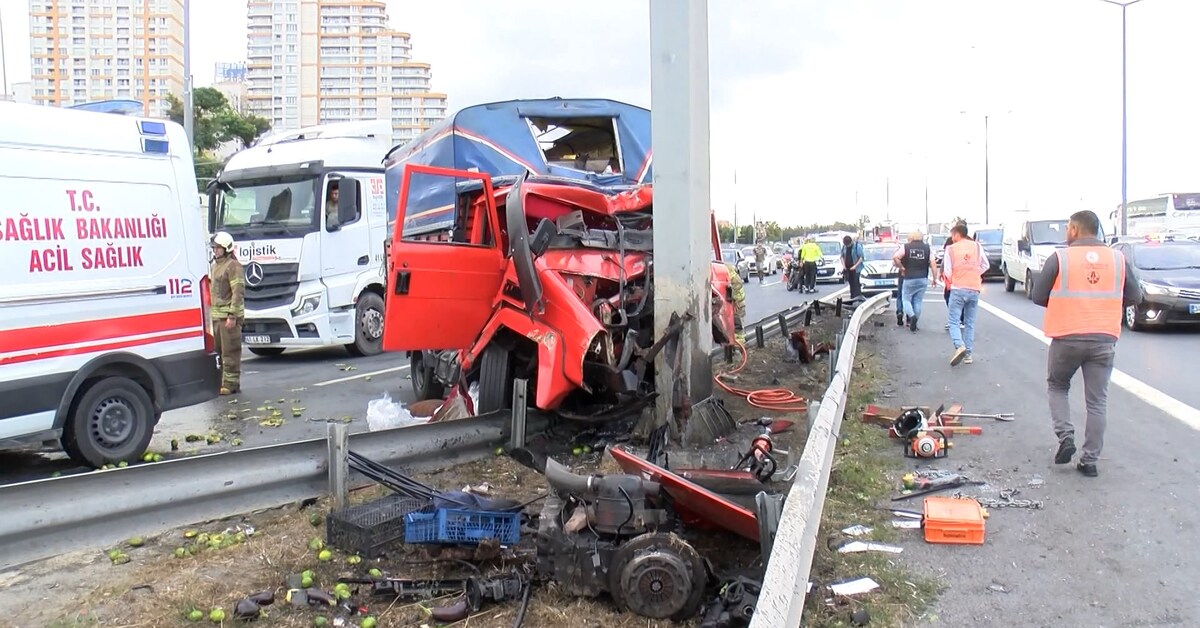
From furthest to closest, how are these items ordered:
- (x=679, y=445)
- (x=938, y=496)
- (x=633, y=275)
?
(x=633, y=275) → (x=679, y=445) → (x=938, y=496)

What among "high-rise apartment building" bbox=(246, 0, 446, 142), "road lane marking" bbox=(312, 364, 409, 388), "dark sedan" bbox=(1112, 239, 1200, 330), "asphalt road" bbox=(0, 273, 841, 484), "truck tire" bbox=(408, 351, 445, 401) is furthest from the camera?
"high-rise apartment building" bbox=(246, 0, 446, 142)

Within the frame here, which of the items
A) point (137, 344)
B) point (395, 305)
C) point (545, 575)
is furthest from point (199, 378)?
point (545, 575)

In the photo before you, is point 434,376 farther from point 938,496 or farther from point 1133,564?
point 1133,564

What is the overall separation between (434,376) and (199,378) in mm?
2247

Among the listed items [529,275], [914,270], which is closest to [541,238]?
[529,275]

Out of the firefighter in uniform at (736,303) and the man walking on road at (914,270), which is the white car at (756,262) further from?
the firefighter in uniform at (736,303)

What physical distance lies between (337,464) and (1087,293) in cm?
494

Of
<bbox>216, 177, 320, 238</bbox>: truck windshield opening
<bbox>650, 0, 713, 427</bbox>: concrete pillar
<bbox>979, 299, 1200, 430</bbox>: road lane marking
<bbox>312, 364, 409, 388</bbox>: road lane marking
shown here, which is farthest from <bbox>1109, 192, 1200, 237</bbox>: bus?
<bbox>650, 0, 713, 427</bbox>: concrete pillar

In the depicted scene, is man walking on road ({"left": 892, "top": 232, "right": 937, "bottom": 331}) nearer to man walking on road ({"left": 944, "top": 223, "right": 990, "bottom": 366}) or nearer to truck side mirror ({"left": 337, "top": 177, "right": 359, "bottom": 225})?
man walking on road ({"left": 944, "top": 223, "right": 990, "bottom": 366})

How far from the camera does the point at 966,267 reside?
10711 millimetres

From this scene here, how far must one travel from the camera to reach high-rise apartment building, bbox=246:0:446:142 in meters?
84.8

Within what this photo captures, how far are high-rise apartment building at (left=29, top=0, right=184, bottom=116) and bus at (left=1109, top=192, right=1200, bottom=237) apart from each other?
84899 millimetres

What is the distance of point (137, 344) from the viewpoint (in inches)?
258

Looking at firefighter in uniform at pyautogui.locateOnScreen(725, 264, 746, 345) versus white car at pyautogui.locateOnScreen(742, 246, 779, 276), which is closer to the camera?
firefighter in uniform at pyautogui.locateOnScreen(725, 264, 746, 345)
